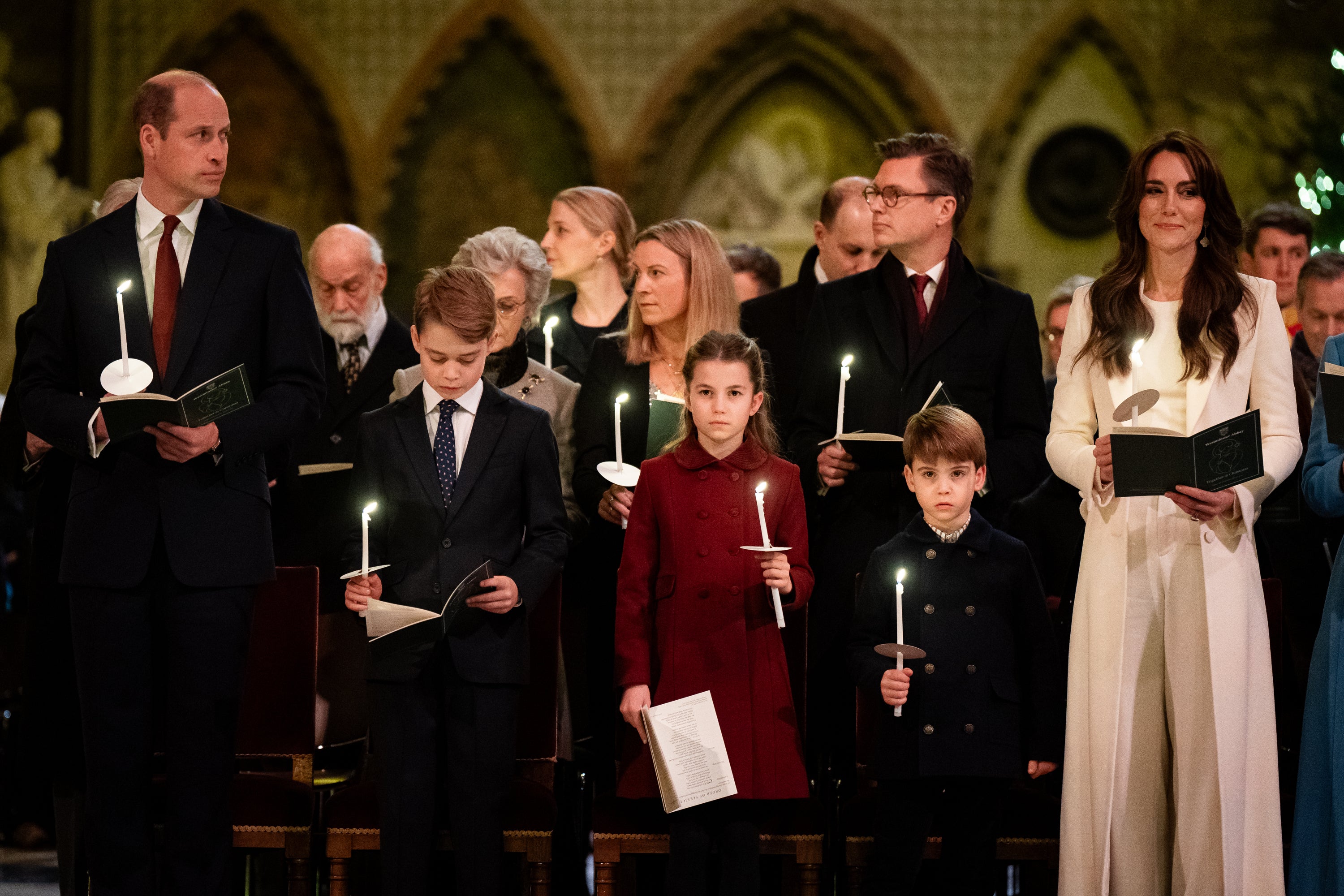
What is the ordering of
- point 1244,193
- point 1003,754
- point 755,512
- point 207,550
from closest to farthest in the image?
point 207,550, point 1003,754, point 755,512, point 1244,193

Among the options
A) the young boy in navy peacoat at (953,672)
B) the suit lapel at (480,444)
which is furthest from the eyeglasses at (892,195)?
the suit lapel at (480,444)

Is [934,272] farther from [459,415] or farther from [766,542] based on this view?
[459,415]

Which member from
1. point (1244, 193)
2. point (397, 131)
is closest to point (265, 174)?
point (397, 131)

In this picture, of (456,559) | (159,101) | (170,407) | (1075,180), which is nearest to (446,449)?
(456,559)

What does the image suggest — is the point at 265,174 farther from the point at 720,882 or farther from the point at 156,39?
the point at 720,882

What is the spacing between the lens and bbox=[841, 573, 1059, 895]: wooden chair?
10.8 feet

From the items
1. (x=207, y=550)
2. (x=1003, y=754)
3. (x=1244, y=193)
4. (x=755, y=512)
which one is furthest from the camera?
(x=1244, y=193)

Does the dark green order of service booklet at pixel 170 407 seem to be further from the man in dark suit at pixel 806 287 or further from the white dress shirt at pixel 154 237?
the man in dark suit at pixel 806 287

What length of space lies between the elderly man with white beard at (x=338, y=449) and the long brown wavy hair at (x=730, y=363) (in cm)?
90

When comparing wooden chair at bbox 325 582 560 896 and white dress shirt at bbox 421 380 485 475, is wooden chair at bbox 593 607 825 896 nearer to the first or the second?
wooden chair at bbox 325 582 560 896

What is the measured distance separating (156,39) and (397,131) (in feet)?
5.14

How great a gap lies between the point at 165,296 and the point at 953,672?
1890mm

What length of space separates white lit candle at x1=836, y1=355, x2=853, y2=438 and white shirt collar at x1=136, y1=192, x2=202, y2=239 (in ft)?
4.89

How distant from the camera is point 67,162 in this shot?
8.47m
